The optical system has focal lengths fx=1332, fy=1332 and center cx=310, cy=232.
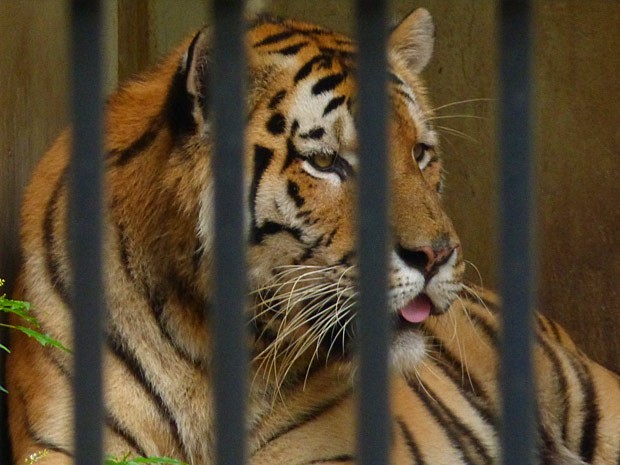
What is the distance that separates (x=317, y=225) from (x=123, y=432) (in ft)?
2.35

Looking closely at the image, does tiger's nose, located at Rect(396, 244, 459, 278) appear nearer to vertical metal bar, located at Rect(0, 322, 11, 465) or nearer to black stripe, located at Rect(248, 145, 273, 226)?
black stripe, located at Rect(248, 145, 273, 226)

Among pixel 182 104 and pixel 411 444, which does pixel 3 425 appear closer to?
pixel 182 104

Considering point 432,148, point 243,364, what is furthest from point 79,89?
point 432,148

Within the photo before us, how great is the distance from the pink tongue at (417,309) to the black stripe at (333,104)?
55cm

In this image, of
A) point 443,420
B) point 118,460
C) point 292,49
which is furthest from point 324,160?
point 443,420

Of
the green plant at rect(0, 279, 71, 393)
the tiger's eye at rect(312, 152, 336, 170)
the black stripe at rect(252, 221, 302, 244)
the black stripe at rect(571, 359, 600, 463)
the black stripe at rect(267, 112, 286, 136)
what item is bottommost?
the black stripe at rect(571, 359, 600, 463)

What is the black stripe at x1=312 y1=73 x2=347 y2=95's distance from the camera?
11.8 ft

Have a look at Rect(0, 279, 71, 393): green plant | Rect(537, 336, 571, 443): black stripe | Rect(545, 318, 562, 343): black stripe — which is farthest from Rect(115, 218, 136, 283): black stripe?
Rect(545, 318, 562, 343): black stripe

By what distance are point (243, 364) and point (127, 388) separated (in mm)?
1905

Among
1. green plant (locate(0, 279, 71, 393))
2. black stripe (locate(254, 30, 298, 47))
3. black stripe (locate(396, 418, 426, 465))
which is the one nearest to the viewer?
green plant (locate(0, 279, 71, 393))

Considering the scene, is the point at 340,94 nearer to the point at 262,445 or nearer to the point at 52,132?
the point at 262,445

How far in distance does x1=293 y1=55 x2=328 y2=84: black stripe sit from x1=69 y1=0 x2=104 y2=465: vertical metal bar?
2.03 meters

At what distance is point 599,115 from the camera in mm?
5160

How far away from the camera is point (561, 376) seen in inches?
192
